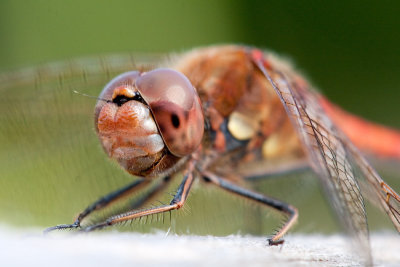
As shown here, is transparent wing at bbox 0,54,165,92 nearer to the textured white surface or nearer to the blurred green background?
the blurred green background

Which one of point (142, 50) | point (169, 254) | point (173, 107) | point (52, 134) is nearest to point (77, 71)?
point (52, 134)

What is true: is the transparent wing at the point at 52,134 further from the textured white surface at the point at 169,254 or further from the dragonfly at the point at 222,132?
the textured white surface at the point at 169,254

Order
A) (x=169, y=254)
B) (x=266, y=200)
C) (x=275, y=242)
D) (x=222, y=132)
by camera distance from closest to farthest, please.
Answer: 1. (x=169, y=254)
2. (x=275, y=242)
3. (x=266, y=200)
4. (x=222, y=132)

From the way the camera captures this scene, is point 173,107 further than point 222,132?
No

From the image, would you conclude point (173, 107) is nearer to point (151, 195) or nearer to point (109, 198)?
point (109, 198)

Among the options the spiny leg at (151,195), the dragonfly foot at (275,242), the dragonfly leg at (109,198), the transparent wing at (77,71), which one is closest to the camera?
the dragonfly foot at (275,242)

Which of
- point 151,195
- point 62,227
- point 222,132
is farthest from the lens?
point 151,195

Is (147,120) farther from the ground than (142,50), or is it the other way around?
(147,120)

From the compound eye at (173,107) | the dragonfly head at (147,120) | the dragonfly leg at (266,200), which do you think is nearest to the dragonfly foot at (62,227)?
the dragonfly head at (147,120)
